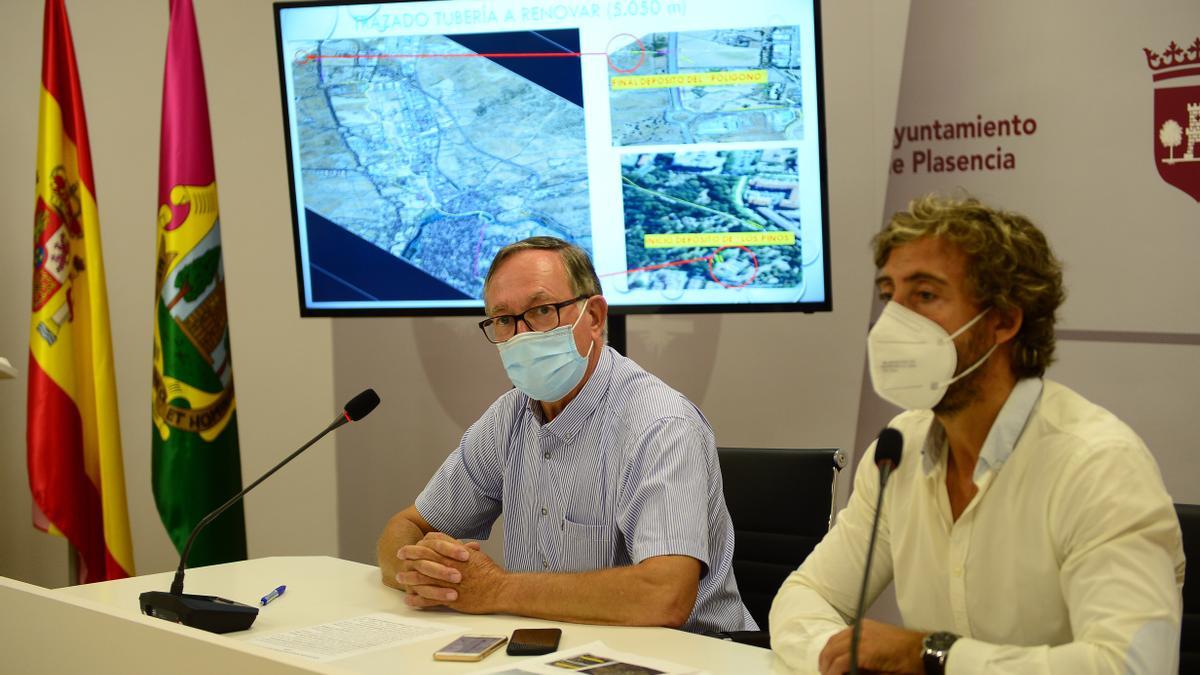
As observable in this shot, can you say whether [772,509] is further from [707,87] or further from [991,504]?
[707,87]

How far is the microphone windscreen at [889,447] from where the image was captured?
1.65 m

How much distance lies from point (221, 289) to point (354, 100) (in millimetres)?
755

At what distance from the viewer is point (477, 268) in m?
3.49

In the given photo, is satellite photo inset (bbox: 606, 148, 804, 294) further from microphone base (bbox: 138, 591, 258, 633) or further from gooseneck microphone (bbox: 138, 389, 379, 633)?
microphone base (bbox: 138, 591, 258, 633)

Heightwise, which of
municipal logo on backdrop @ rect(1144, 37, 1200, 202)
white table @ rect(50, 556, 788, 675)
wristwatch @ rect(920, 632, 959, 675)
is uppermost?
municipal logo on backdrop @ rect(1144, 37, 1200, 202)

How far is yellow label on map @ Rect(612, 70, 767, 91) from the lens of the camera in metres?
3.22

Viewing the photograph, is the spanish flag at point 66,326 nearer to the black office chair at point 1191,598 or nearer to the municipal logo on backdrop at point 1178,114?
the black office chair at point 1191,598

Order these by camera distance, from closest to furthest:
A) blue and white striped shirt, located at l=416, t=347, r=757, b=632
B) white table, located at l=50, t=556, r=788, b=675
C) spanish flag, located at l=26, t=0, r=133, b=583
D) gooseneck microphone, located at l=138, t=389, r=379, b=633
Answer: white table, located at l=50, t=556, r=788, b=675
gooseneck microphone, located at l=138, t=389, r=379, b=633
blue and white striped shirt, located at l=416, t=347, r=757, b=632
spanish flag, located at l=26, t=0, r=133, b=583

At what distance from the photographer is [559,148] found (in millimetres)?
3385

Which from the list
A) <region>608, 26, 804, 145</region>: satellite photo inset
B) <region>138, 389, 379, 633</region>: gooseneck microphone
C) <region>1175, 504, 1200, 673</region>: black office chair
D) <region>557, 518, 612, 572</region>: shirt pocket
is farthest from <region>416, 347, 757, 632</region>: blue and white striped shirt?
<region>608, 26, 804, 145</region>: satellite photo inset


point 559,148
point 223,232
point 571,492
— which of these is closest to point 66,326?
point 223,232

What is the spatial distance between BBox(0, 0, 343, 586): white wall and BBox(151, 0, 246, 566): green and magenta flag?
2.61 feet

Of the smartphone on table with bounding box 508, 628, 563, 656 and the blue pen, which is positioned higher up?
the smartphone on table with bounding box 508, 628, 563, 656

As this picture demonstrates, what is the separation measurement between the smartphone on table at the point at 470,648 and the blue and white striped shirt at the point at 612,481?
1.21ft
